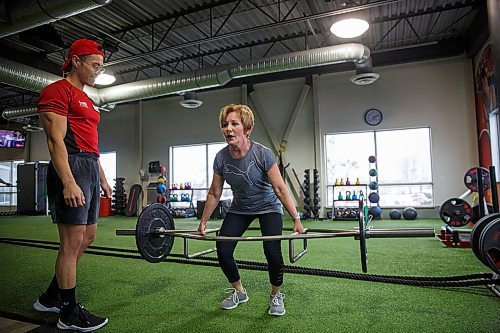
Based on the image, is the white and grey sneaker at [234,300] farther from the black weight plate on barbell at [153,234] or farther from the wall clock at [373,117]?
the wall clock at [373,117]

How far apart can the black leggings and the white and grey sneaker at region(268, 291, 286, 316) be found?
68 millimetres

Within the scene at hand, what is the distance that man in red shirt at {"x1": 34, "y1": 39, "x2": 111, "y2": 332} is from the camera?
1.62m

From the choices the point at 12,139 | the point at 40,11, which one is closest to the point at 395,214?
the point at 40,11

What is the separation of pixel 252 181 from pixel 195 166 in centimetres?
808

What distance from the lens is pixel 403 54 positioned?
768 centimetres

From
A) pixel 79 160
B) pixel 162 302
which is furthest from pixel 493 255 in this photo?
pixel 79 160

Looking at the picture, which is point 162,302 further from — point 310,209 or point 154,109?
point 154,109

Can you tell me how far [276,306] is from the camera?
196cm

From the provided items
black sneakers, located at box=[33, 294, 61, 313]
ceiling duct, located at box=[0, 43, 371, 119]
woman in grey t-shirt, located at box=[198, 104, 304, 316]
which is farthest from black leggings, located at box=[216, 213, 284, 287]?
ceiling duct, located at box=[0, 43, 371, 119]

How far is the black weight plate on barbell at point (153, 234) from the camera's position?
2.15 metres

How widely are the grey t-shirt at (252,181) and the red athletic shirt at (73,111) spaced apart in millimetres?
762

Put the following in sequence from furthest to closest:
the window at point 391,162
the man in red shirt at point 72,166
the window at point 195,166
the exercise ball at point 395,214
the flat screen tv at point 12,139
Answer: the flat screen tv at point 12,139
the window at point 195,166
the window at point 391,162
the exercise ball at point 395,214
the man in red shirt at point 72,166

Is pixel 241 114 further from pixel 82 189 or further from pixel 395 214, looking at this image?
pixel 395 214

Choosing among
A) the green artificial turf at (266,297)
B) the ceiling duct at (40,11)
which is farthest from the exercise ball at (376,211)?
the ceiling duct at (40,11)
